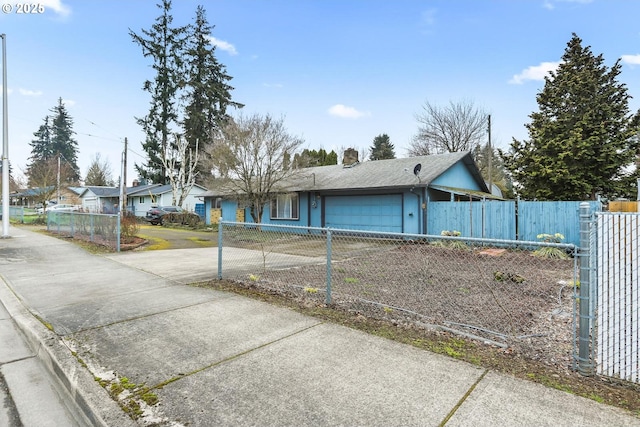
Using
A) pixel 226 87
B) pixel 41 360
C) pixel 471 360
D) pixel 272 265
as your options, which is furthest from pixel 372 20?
pixel 226 87

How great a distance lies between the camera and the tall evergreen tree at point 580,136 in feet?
49.7

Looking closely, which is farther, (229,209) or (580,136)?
(229,209)

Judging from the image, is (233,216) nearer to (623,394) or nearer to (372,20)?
(372,20)

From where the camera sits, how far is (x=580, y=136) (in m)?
15.1

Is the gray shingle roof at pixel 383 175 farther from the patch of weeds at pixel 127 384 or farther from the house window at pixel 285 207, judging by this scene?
the patch of weeds at pixel 127 384

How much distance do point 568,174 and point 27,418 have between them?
1921cm

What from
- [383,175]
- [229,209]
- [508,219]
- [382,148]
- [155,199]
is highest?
[382,148]

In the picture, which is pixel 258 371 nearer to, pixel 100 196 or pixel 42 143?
pixel 100 196

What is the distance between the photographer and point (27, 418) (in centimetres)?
250

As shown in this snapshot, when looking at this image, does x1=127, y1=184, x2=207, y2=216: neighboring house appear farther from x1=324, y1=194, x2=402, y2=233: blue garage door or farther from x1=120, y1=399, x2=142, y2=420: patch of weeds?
x1=120, y1=399, x2=142, y2=420: patch of weeds

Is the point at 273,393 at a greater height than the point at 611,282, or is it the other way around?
the point at 611,282

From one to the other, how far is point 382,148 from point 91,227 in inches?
1553

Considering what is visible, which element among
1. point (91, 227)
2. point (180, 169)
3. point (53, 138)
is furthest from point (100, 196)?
point (53, 138)

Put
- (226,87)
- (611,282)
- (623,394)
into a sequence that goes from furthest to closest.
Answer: (226,87), (611,282), (623,394)
